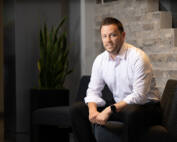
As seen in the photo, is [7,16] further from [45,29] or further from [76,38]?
[76,38]

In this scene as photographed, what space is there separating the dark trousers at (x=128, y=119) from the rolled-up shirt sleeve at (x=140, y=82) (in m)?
0.07

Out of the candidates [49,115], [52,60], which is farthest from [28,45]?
[49,115]

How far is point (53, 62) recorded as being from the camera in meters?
4.84

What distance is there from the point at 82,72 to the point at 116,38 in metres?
2.33

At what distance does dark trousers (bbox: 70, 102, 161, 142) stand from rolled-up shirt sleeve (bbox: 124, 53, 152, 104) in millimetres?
68

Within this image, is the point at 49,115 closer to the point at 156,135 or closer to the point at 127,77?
the point at 127,77

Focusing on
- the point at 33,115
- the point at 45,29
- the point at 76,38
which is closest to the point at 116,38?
the point at 33,115

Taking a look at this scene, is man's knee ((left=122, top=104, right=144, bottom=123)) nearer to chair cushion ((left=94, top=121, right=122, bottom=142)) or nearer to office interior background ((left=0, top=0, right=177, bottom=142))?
chair cushion ((left=94, top=121, right=122, bottom=142))

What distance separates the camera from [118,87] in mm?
3195

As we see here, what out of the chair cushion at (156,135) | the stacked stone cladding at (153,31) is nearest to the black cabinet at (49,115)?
the stacked stone cladding at (153,31)

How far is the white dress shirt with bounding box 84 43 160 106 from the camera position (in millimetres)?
3018

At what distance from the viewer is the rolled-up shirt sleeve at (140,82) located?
298cm

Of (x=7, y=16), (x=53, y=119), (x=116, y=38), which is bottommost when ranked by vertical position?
(x=53, y=119)

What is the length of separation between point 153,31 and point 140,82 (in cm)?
149
